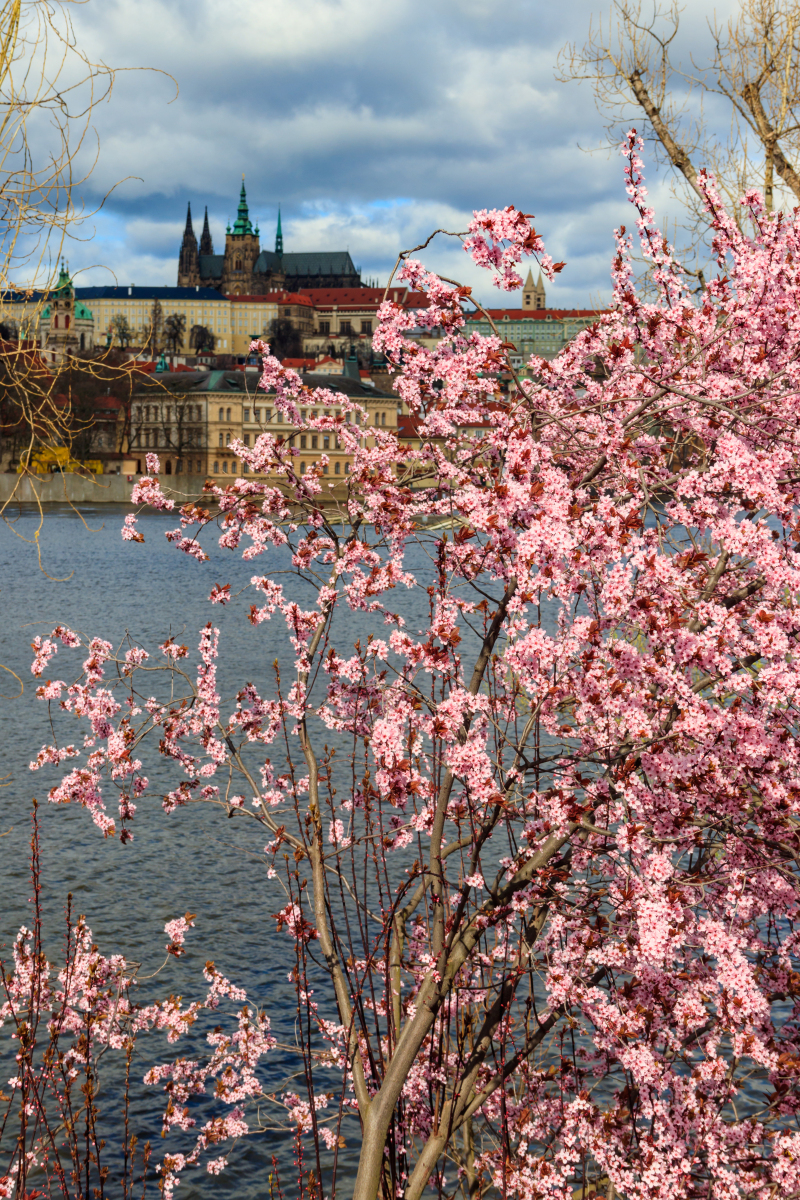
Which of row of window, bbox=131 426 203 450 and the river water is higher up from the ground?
row of window, bbox=131 426 203 450

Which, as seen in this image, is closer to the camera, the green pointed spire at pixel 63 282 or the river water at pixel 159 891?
the green pointed spire at pixel 63 282

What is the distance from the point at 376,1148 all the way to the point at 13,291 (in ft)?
10.7

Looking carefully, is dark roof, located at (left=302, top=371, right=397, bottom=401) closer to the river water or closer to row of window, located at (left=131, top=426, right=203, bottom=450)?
row of window, located at (left=131, top=426, right=203, bottom=450)

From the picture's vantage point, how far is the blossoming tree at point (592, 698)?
13.7 ft

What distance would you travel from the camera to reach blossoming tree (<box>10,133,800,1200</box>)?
13.7 ft

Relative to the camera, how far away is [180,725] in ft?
20.0

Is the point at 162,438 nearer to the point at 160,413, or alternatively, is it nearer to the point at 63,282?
the point at 160,413

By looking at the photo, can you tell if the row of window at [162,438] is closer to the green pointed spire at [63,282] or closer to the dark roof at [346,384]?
the dark roof at [346,384]

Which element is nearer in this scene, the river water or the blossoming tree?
the blossoming tree

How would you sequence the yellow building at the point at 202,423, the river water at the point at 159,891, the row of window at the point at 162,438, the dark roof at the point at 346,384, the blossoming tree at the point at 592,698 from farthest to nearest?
the row of window at the point at 162,438, the yellow building at the point at 202,423, the dark roof at the point at 346,384, the river water at the point at 159,891, the blossoming tree at the point at 592,698

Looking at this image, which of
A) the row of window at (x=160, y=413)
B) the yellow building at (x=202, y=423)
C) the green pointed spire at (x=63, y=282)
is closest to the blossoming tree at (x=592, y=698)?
the green pointed spire at (x=63, y=282)

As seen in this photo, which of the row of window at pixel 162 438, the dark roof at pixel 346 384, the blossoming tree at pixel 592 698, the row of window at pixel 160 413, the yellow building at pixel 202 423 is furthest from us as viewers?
the row of window at pixel 162 438

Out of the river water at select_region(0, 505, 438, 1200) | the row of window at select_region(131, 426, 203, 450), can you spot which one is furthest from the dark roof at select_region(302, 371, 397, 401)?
the river water at select_region(0, 505, 438, 1200)

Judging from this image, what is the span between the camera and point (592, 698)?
4.22 meters
